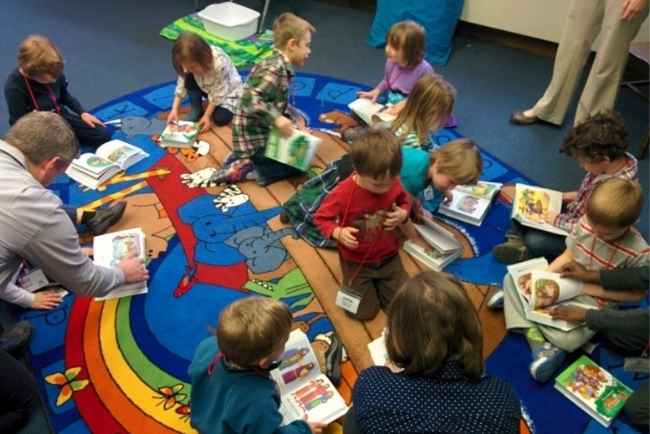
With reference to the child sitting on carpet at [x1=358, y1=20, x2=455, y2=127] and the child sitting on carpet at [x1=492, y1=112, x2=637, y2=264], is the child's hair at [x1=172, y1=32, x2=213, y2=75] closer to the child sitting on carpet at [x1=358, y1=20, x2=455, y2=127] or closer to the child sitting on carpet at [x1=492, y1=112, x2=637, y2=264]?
the child sitting on carpet at [x1=358, y1=20, x2=455, y2=127]

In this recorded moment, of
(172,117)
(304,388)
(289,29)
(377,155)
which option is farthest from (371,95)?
(304,388)

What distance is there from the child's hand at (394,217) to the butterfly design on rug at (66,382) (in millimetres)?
1613

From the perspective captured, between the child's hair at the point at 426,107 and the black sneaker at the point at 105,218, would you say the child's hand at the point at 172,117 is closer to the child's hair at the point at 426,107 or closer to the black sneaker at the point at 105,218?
the black sneaker at the point at 105,218

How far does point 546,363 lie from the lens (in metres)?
2.57

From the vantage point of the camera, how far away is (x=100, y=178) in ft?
12.0

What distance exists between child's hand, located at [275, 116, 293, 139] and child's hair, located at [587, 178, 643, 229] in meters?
1.80

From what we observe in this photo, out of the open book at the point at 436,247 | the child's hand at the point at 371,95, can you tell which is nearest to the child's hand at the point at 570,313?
the open book at the point at 436,247

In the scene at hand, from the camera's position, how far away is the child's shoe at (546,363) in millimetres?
2572

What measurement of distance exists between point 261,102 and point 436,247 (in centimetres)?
142

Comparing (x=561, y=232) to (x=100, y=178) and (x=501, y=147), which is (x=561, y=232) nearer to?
(x=501, y=147)

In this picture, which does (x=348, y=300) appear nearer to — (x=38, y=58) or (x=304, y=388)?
(x=304, y=388)

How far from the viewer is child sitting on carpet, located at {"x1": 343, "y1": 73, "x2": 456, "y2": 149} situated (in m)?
3.11

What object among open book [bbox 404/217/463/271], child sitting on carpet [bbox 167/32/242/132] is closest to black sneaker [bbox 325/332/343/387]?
open book [bbox 404/217/463/271]

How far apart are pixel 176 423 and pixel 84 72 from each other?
3542mm
